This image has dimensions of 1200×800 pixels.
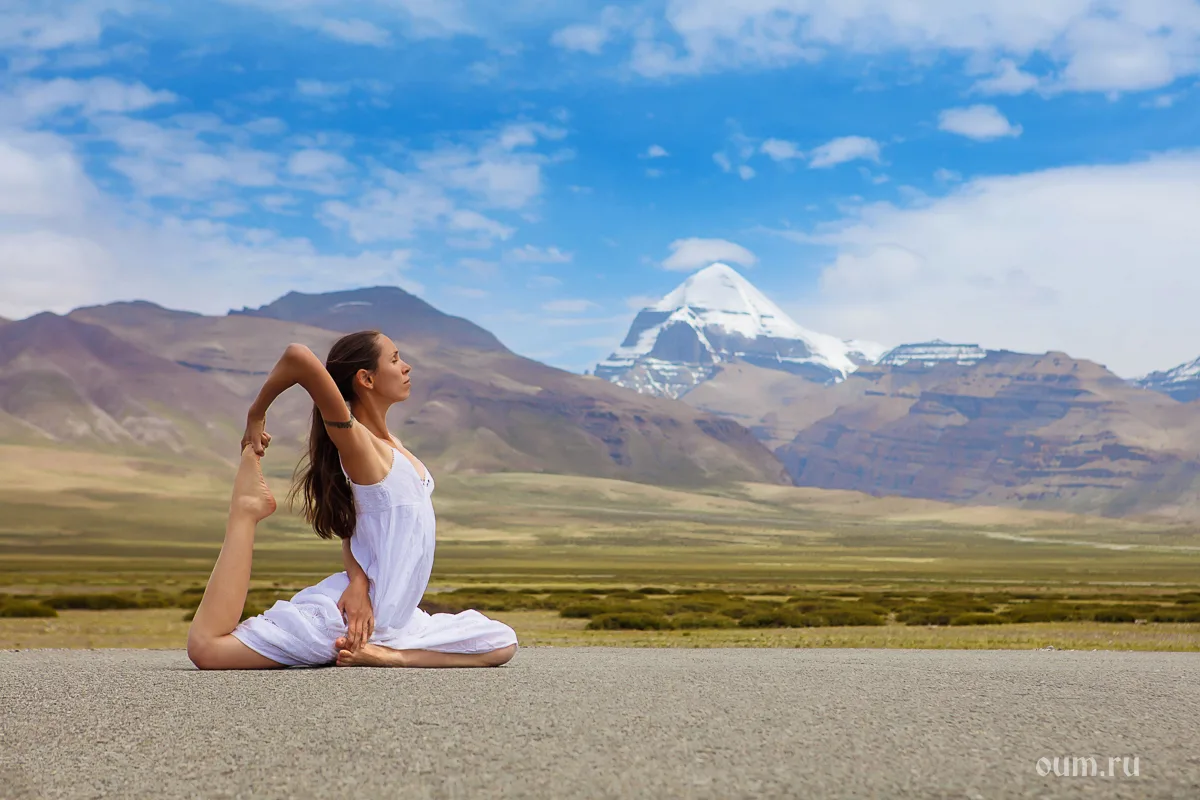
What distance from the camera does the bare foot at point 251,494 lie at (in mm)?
9836

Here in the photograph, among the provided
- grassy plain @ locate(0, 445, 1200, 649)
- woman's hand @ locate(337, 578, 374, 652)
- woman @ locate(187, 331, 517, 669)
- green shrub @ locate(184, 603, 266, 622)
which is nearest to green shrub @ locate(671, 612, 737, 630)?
grassy plain @ locate(0, 445, 1200, 649)

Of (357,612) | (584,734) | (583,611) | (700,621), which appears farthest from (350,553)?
(583,611)

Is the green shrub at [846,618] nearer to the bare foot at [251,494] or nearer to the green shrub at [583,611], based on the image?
the green shrub at [583,611]

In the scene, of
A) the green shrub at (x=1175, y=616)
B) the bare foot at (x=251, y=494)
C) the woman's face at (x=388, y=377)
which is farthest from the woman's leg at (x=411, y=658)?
the green shrub at (x=1175, y=616)

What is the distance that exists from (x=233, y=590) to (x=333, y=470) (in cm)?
129

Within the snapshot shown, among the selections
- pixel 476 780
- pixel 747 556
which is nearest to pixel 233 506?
pixel 476 780

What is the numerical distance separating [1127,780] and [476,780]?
351 cm

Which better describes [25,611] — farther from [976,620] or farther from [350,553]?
[976,620]

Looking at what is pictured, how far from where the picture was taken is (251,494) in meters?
9.96

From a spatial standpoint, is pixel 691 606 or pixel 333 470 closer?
pixel 333 470

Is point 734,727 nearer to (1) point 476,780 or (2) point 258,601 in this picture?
(1) point 476,780

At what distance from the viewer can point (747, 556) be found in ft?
552

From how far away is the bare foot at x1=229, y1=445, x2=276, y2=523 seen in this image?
32.3ft

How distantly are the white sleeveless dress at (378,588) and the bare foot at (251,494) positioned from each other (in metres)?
0.79
